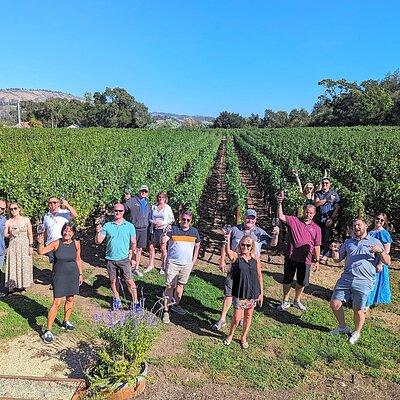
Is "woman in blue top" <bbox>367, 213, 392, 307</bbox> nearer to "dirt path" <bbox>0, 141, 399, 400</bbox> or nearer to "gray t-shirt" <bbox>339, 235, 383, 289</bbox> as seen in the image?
"dirt path" <bbox>0, 141, 399, 400</bbox>

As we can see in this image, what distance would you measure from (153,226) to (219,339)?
3.04 meters

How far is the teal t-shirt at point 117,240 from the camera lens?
253 inches

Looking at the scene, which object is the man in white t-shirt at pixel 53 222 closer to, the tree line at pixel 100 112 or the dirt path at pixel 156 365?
the dirt path at pixel 156 365

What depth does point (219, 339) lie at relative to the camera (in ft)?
19.6

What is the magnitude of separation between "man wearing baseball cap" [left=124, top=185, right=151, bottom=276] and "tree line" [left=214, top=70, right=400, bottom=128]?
228 ft

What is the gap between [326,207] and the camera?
9234 mm

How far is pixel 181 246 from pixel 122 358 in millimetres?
2272

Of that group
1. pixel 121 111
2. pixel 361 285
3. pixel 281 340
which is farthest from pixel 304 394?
pixel 121 111

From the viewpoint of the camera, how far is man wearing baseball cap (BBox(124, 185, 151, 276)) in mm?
8430

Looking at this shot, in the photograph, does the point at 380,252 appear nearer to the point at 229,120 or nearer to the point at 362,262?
the point at 362,262

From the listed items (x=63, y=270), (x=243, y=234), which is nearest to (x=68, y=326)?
(x=63, y=270)

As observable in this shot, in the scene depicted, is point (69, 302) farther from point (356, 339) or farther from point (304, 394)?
point (356, 339)

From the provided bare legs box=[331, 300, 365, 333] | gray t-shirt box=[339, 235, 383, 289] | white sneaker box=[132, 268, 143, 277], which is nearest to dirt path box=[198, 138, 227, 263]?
white sneaker box=[132, 268, 143, 277]

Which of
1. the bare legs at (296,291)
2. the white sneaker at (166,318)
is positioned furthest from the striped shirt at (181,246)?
the bare legs at (296,291)
